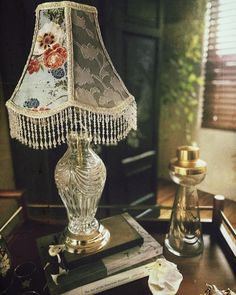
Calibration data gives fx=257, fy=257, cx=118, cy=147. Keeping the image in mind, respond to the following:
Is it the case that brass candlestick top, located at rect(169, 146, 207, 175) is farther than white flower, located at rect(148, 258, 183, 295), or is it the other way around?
brass candlestick top, located at rect(169, 146, 207, 175)

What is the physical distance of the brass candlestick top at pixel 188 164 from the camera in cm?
67

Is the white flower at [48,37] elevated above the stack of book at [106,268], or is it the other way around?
the white flower at [48,37]

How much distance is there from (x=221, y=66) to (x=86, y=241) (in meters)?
1.00

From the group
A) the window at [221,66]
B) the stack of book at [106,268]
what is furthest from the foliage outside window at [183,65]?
the stack of book at [106,268]

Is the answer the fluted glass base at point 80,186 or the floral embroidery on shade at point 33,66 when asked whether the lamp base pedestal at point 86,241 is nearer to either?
the fluted glass base at point 80,186

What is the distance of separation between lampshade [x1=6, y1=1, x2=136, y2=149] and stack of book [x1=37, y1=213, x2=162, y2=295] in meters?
0.34

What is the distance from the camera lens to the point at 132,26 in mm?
1272

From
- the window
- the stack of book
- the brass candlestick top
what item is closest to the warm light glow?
the window

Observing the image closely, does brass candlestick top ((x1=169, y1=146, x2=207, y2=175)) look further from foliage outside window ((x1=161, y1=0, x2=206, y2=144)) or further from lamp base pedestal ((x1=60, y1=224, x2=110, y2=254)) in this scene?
foliage outside window ((x1=161, y1=0, x2=206, y2=144))

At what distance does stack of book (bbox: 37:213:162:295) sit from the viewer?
0.58 meters

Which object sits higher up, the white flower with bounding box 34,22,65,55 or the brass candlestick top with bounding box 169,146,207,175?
the white flower with bounding box 34,22,65,55

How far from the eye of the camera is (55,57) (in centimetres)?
52

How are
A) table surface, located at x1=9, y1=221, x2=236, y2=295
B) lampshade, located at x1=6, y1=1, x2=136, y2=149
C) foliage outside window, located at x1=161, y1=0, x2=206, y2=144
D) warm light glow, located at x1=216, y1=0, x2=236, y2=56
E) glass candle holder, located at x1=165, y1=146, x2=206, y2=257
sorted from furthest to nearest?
foliage outside window, located at x1=161, y1=0, x2=206, y2=144 → warm light glow, located at x1=216, y1=0, x2=236, y2=56 → glass candle holder, located at x1=165, y1=146, x2=206, y2=257 → table surface, located at x1=9, y1=221, x2=236, y2=295 → lampshade, located at x1=6, y1=1, x2=136, y2=149

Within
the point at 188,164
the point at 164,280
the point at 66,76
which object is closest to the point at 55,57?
the point at 66,76
